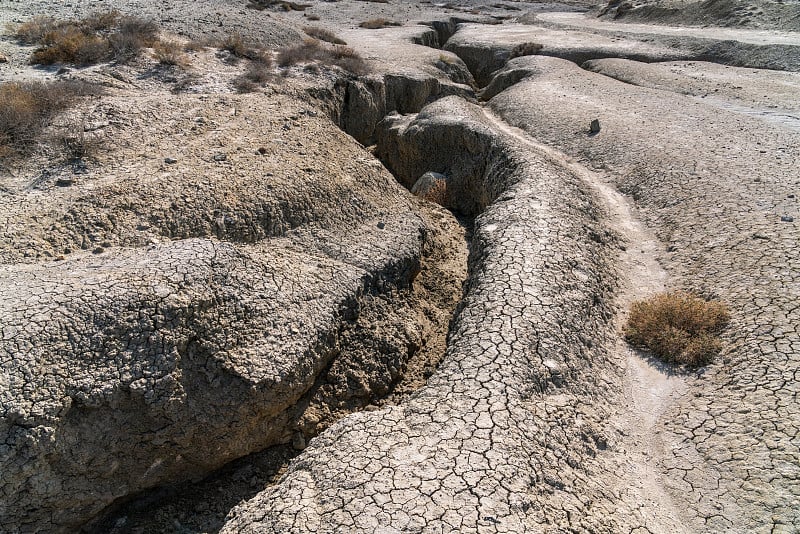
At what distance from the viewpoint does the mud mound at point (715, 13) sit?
68.3 feet

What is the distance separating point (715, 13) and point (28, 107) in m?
28.3

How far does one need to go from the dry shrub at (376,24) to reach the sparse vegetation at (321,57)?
1202cm

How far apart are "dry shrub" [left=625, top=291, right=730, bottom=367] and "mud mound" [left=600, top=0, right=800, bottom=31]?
21.2 meters

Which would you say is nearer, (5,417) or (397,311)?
(5,417)

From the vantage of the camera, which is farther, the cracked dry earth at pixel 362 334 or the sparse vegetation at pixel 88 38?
the sparse vegetation at pixel 88 38

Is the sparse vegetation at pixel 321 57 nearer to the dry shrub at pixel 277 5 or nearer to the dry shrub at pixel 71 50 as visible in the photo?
the dry shrub at pixel 71 50

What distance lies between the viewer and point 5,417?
Answer: 143 inches

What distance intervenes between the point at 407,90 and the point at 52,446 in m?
12.7

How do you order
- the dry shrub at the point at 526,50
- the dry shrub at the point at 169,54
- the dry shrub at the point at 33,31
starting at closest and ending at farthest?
the dry shrub at the point at 169,54
the dry shrub at the point at 33,31
the dry shrub at the point at 526,50

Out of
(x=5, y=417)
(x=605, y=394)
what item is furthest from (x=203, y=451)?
(x=605, y=394)

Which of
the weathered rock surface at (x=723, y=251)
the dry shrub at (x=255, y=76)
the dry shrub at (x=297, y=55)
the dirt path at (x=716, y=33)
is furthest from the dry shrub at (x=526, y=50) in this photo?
the dry shrub at (x=255, y=76)

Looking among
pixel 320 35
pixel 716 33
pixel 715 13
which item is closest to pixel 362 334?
pixel 320 35

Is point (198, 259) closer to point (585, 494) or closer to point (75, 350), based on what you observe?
point (75, 350)

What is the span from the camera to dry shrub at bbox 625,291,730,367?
527 cm
